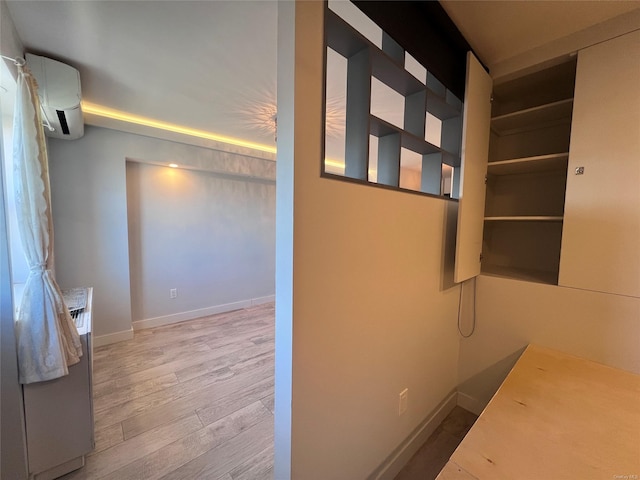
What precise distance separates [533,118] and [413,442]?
2330 mm

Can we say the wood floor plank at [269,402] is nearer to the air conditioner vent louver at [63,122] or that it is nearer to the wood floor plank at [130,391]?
the wood floor plank at [130,391]

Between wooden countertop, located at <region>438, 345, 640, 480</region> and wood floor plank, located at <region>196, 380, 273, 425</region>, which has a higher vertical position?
wooden countertop, located at <region>438, 345, 640, 480</region>

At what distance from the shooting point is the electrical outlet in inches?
54.7

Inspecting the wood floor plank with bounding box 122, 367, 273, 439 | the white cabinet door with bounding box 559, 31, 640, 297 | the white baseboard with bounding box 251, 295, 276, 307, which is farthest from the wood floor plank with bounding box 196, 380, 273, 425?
the white cabinet door with bounding box 559, 31, 640, 297

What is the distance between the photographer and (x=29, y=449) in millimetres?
1303

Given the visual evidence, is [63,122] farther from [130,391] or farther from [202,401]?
[202,401]

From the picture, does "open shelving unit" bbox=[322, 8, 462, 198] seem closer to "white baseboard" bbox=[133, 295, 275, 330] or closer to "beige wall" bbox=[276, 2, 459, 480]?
Answer: "beige wall" bbox=[276, 2, 459, 480]

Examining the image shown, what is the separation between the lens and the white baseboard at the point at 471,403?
6.08ft

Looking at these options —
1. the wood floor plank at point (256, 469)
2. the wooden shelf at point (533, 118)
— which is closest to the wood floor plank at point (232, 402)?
the wood floor plank at point (256, 469)

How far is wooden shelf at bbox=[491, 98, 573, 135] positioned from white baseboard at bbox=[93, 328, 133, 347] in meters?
4.20

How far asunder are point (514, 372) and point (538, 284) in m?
0.62

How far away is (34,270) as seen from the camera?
1.33 meters

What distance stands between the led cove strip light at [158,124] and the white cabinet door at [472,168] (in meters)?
2.89

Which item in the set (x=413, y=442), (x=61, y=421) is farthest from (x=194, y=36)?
(x=413, y=442)
